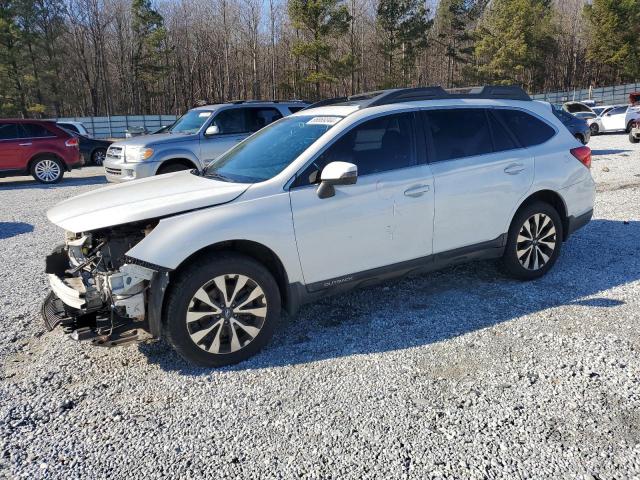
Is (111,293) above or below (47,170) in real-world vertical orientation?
below

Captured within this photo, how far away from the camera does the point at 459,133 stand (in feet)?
15.1

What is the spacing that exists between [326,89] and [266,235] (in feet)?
179

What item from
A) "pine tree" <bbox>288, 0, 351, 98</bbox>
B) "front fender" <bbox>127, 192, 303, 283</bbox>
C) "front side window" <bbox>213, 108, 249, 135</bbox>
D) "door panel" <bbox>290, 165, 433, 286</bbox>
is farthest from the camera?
"pine tree" <bbox>288, 0, 351, 98</bbox>

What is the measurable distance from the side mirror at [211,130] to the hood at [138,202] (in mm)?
6071

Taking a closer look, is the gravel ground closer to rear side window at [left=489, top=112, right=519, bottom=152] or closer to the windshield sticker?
rear side window at [left=489, top=112, right=519, bottom=152]

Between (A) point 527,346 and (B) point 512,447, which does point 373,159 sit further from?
(B) point 512,447

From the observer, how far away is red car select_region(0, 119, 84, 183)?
530 inches

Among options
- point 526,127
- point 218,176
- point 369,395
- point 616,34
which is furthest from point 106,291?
point 616,34

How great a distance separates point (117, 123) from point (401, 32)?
26567 mm

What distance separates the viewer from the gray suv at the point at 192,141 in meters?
Answer: 9.63

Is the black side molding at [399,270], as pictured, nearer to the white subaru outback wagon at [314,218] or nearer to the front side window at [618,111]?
the white subaru outback wagon at [314,218]

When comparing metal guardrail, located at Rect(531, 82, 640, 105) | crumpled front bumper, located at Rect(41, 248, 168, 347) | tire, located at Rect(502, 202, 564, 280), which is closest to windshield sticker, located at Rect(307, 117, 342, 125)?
crumpled front bumper, located at Rect(41, 248, 168, 347)

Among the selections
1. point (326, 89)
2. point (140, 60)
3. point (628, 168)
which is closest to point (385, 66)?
point (326, 89)

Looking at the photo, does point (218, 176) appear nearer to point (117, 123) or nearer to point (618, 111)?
point (618, 111)
